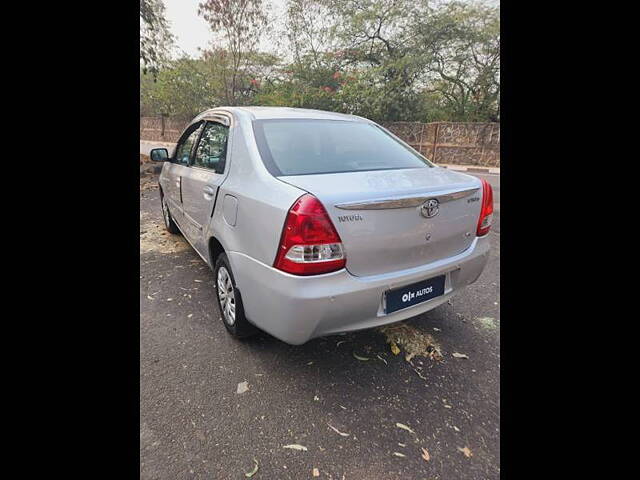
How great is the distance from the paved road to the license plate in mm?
516

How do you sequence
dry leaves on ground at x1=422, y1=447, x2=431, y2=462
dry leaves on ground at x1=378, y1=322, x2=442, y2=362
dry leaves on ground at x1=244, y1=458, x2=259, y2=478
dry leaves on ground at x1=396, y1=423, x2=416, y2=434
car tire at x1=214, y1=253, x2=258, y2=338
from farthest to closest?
dry leaves on ground at x1=378, y1=322, x2=442, y2=362
car tire at x1=214, y1=253, x2=258, y2=338
dry leaves on ground at x1=396, y1=423, x2=416, y2=434
dry leaves on ground at x1=422, y1=447, x2=431, y2=462
dry leaves on ground at x1=244, y1=458, x2=259, y2=478

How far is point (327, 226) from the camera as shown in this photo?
168cm

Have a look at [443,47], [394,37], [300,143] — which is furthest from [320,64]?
[300,143]

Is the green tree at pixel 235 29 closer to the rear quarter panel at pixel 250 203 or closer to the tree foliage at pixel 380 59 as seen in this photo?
the tree foliage at pixel 380 59

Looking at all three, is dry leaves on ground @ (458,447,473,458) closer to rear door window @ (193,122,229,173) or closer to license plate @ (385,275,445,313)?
license plate @ (385,275,445,313)

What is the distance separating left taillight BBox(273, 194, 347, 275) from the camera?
65.8 inches

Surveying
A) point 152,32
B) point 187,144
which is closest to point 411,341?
point 187,144

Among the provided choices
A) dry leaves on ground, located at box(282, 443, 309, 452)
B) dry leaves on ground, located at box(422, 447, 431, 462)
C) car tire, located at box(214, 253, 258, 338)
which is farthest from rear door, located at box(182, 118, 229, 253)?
dry leaves on ground, located at box(422, 447, 431, 462)

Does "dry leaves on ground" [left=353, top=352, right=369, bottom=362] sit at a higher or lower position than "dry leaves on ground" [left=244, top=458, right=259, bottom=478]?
higher

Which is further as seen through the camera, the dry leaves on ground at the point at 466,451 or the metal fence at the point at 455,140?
the metal fence at the point at 455,140

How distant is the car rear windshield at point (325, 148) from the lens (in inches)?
84.6

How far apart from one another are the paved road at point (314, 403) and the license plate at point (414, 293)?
1.69 ft

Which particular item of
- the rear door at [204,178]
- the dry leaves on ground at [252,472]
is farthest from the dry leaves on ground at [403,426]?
the rear door at [204,178]
